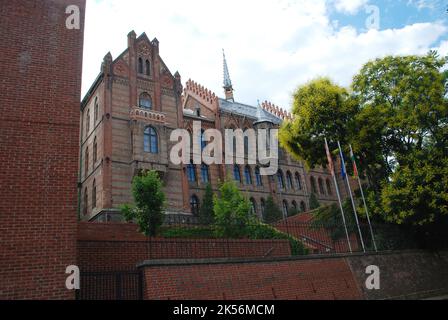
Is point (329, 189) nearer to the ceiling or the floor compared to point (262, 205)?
nearer to the ceiling

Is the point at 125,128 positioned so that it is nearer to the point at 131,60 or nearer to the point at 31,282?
the point at 131,60

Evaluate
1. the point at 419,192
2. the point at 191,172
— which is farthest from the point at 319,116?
the point at 191,172

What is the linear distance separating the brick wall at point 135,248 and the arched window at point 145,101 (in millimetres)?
14146

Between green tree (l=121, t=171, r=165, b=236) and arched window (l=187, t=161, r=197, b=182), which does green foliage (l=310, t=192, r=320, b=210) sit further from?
green tree (l=121, t=171, r=165, b=236)

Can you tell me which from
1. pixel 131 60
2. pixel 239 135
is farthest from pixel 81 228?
pixel 239 135

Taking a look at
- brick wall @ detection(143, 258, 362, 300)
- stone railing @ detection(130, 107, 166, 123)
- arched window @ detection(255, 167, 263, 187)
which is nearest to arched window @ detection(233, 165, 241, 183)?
arched window @ detection(255, 167, 263, 187)

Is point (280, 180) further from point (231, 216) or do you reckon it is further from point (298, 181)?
point (231, 216)

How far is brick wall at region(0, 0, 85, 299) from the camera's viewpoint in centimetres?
770

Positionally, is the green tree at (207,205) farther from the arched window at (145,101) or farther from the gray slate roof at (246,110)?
the gray slate roof at (246,110)

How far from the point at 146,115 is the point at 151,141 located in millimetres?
2112

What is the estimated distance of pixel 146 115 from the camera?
28.8 metres

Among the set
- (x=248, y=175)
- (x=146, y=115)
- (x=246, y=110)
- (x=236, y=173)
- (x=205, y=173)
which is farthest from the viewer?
(x=246, y=110)

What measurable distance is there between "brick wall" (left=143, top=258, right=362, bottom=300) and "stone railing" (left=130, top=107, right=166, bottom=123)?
19.1 meters

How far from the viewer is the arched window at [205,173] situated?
34775mm
